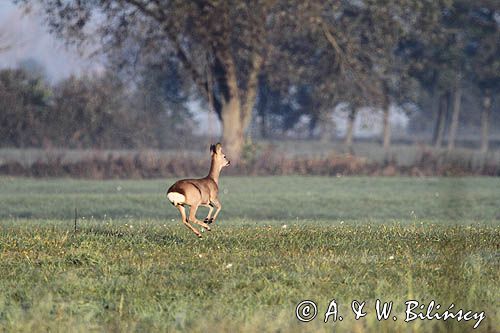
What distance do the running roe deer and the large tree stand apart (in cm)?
2507

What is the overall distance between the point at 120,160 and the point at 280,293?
30.3m

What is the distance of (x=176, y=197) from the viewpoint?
11.8 metres

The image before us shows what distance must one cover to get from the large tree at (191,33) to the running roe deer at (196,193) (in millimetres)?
25067

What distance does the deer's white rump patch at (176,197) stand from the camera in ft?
38.6

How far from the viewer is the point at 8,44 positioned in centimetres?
4847

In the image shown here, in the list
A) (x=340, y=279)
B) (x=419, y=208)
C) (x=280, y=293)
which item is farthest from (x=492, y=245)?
(x=419, y=208)

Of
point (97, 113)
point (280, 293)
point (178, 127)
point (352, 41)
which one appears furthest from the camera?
point (178, 127)

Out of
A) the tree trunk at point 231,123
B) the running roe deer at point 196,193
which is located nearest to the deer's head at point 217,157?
the running roe deer at point 196,193

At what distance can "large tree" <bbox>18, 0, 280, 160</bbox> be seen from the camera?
39094 mm

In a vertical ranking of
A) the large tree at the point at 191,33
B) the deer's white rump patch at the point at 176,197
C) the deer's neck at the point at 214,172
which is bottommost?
the deer's white rump patch at the point at 176,197

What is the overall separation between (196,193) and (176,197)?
51 cm

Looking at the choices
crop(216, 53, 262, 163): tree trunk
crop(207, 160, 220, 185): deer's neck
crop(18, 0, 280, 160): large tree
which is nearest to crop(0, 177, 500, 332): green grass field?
crop(207, 160, 220, 185): deer's neck

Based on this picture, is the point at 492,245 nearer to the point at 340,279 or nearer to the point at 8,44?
the point at 340,279

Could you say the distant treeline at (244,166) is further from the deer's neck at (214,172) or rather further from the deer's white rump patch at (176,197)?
the deer's white rump patch at (176,197)
